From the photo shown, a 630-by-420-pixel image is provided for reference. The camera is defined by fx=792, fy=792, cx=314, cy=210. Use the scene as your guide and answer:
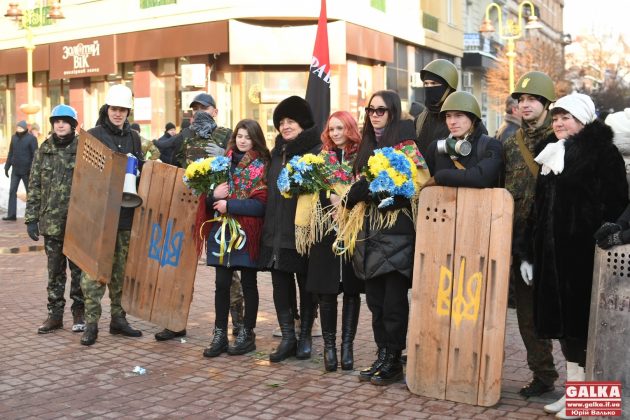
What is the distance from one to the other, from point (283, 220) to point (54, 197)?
240 cm

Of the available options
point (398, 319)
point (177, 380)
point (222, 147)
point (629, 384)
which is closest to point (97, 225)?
point (222, 147)

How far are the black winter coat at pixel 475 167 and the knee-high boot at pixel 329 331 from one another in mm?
1346

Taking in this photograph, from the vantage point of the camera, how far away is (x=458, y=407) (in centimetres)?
513

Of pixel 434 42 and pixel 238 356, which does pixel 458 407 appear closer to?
pixel 238 356

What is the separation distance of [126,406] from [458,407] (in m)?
2.18

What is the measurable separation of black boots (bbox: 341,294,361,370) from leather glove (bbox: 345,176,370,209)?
0.83 meters

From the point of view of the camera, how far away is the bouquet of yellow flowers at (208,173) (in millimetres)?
6391

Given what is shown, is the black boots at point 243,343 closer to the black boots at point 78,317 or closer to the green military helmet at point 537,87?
the black boots at point 78,317

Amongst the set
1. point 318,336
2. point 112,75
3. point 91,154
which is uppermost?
point 112,75

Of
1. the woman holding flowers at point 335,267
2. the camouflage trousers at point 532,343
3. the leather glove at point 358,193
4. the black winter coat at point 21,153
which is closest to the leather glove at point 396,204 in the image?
the leather glove at point 358,193

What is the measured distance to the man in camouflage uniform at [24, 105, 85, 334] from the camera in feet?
23.8

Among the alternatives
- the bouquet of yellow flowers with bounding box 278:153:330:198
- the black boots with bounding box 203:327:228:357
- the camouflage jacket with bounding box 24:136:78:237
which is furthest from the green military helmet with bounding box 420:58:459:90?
the camouflage jacket with bounding box 24:136:78:237

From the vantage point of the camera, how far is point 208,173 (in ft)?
21.1

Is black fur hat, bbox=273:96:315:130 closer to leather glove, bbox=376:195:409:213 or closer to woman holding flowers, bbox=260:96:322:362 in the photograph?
woman holding flowers, bbox=260:96:322:362
